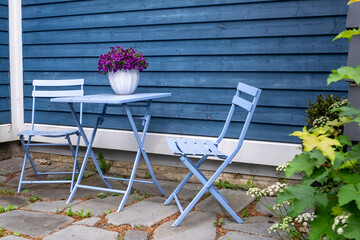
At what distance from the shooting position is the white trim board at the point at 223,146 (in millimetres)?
3408

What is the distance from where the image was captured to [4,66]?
4.65 m

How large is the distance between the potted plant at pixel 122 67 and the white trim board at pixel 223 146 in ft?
2.38

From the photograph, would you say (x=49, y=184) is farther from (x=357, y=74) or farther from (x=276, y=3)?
(x=357, y=74)

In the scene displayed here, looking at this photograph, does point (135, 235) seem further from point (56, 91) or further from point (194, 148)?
point (56, 91)

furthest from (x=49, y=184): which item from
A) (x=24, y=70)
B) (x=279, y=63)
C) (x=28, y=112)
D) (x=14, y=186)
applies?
(x=279, y=63)

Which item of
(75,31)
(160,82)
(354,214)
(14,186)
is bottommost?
(14,186)

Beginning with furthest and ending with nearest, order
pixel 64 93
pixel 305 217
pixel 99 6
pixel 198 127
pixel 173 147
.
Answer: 1. pixel 99 6
2. pixel 64 93
3. pixel 198 127
4. pixel 173 147
5. pixel 305 217

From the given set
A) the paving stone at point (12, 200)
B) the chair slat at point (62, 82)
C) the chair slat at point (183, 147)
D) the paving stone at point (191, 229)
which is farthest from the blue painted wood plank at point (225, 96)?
the paving stone at point (12, 200)

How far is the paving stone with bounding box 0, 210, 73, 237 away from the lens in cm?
264

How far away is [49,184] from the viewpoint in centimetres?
385

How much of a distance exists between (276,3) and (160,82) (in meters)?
1.30

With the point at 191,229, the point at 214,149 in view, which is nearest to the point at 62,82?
Result: the point at 214,149

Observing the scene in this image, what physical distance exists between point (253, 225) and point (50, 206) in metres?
1.58

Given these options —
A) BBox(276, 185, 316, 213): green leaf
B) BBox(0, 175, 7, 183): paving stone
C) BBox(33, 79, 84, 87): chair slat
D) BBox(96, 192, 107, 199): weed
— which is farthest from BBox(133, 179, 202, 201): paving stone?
BBox(276, 185, 316, 213): green leaf
